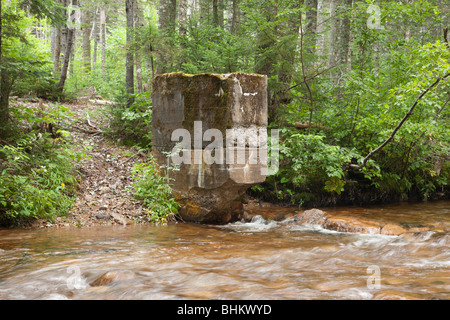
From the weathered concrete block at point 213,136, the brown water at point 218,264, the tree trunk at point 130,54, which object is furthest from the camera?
the tree trunk at point 130,54

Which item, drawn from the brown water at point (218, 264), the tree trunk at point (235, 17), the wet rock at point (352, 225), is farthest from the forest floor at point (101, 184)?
the tree trunk at point (235, 17)

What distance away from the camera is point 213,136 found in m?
6.77

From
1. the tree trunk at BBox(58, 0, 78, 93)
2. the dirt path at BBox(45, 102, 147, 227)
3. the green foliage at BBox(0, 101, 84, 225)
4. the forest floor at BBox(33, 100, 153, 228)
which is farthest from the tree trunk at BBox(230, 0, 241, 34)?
the green foliage at BBox(0, 101, 84, 225)

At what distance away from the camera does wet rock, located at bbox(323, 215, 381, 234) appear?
6.68m

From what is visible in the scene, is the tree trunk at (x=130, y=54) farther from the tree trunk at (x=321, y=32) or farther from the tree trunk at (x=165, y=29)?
the tree trunk at (x=321, y=32)

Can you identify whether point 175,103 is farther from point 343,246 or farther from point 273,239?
point 343,246

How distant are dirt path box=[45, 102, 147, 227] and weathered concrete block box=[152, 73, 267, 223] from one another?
1.24 meters

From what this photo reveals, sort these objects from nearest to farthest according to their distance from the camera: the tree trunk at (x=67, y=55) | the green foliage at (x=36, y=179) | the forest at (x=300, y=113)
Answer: the green foliage at (x=36, y=179) → the forest at (x=300, y=113) → the tree trunk at (x=67, y=55)

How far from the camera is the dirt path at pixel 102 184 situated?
6945 mm

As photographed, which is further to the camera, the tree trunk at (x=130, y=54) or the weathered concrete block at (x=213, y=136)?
the tree trunk at (x=130, y=54)

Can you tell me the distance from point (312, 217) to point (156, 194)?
11.3 feet

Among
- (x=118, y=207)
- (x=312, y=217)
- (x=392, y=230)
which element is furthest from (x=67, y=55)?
(x=392, y=230)

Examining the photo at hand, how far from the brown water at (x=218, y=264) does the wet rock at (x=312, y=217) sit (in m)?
0.68

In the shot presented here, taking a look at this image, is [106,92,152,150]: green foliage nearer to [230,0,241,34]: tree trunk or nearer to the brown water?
the brown water
